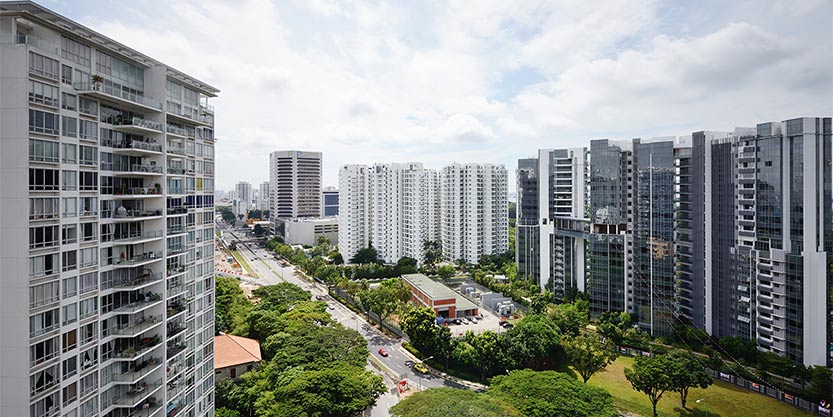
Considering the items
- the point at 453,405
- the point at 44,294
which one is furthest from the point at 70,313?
the point at 453,405

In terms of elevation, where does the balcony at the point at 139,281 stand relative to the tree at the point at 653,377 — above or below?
above

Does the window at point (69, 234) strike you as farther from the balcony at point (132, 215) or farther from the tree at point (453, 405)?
the tree at point (453, 405)

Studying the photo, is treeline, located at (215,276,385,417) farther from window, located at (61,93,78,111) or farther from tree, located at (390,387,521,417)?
window, located at (61,93,78,111)

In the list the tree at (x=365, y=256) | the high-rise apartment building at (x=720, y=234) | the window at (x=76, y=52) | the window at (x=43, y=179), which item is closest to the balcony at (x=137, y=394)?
the window at (x=43, y=179)

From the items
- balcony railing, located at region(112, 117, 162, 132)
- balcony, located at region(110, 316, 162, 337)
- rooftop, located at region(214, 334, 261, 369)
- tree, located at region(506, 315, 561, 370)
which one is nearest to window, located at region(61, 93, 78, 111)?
balcony railing, located at region(112, 117, 162, 132)

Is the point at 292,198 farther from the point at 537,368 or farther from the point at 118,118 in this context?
the point at 118,118

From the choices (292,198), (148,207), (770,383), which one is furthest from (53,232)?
(292,198)

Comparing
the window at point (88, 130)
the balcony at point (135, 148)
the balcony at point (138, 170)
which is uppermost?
the window at point (88, 130)
